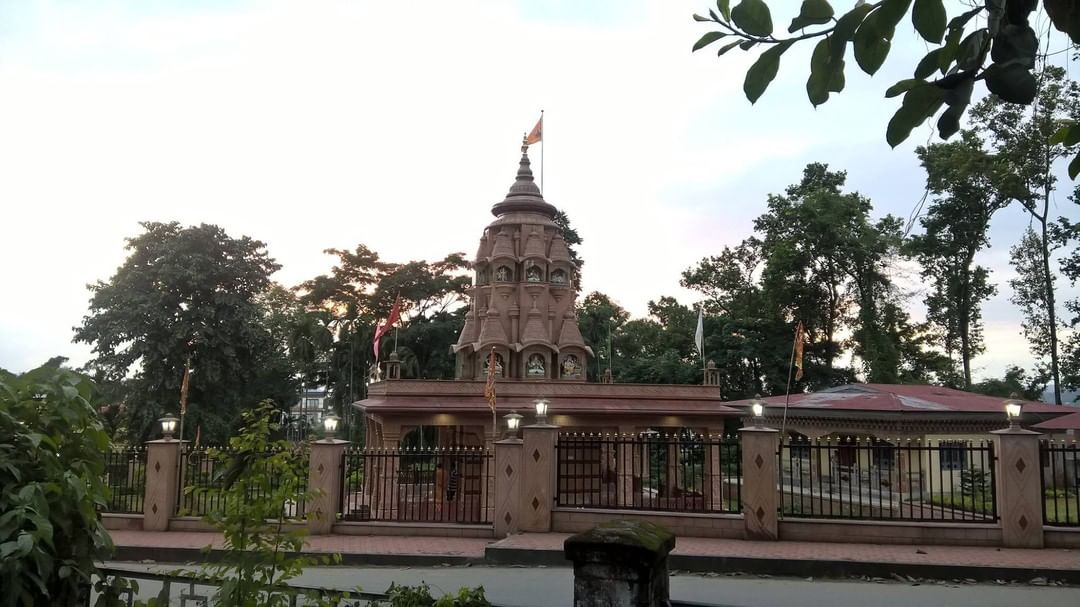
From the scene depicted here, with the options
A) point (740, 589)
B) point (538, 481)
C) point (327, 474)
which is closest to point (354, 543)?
point (327, 474)

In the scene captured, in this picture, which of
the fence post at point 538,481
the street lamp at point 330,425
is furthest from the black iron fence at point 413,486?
the fence post at point 538,481

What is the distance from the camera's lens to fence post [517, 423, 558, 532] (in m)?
12.0

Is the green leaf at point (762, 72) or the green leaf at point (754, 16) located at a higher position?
the green leaf at point (754, 16)

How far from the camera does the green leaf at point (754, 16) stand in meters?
2.12

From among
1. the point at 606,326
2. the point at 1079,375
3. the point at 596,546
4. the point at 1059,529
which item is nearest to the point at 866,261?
the point at 1079,375

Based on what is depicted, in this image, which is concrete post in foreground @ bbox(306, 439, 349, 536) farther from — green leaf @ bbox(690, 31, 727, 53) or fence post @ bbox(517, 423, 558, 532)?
green leaf @ bbox(690, 31, 727, 53)

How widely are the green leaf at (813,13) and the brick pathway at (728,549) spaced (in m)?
9.00

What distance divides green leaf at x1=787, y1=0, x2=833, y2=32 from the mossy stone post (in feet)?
10.9

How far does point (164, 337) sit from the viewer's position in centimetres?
2948

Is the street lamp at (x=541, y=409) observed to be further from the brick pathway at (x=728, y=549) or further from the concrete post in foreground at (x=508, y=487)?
the brick pathway at (x=728, y=549)

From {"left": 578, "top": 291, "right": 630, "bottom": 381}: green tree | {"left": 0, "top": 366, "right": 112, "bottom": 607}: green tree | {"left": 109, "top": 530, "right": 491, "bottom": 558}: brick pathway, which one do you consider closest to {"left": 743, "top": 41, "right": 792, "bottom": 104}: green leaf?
{"left": 0, "top": 366, "right": 112, "bottom": 607}: green tree

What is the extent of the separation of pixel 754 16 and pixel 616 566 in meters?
3.48

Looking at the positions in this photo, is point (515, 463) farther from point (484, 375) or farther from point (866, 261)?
point (866, 261)

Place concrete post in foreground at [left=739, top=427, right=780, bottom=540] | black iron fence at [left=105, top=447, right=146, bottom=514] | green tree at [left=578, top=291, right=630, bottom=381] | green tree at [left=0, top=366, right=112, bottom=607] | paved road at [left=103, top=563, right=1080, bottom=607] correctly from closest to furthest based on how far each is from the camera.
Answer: green tree at [left=0, top=366, right=112, bottom=607] < paved road at [left=103, top=563, right=1080, bottom=607] < concrete post in foreground at [left=739, top=427, right=780, bottom=540] < black iron fence at [left=105, top=447, right=146, bottom=514] < green tree at [left=578, top=291, right=630, bottom=381]
